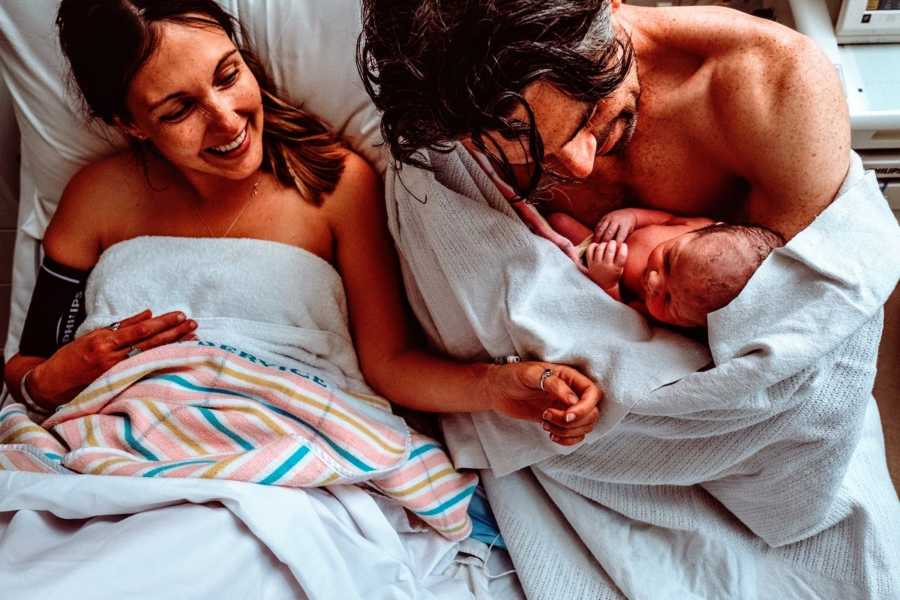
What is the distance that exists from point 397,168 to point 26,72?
663 mm

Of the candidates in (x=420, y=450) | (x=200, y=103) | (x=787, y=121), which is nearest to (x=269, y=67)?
(x=200, y=103)

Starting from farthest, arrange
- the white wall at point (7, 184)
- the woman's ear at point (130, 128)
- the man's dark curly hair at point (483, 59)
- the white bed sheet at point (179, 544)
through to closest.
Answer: the white wall at point (7, 184)
the woman's ear at point (130, 128)
the white bed sheet at point (179, 544)
the man's dark curly hair at point (483, 59)

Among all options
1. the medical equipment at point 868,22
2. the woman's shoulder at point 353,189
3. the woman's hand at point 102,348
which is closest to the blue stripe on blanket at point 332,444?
the woman's hand at point 102,348

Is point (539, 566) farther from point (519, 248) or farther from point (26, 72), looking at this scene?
point (26, 72)

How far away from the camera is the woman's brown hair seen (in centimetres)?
99

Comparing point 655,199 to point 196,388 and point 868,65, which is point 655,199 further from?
point 196,388

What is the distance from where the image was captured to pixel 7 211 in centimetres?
153

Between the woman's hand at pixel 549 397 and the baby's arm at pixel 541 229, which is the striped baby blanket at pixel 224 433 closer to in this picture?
the woman's hand at pixel 549 397

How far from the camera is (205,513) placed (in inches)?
39.4

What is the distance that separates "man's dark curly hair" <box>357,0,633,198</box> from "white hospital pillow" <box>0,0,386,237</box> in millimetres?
327

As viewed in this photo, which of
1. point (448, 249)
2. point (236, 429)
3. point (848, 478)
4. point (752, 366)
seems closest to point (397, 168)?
point (448, 249)

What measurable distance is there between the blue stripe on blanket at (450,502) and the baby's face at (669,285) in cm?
43

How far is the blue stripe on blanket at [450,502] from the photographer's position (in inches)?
46.0

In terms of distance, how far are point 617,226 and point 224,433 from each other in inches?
26.2
